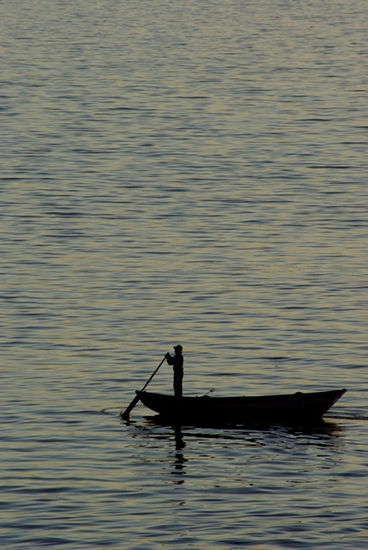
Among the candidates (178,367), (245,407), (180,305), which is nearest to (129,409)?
(178,367)

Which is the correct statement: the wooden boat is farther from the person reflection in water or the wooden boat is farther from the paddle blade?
the person reflection in water

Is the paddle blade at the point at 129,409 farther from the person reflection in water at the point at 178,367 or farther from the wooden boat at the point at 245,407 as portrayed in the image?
the person reflection in water at the point at 178,367

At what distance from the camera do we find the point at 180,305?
194 ft

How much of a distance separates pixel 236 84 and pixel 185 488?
327ft

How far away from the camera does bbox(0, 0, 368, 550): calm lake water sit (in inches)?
1491

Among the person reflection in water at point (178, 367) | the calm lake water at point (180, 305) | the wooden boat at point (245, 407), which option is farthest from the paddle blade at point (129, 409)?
the person reflection in water at point (178, 367)

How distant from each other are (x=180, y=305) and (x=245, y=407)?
15.1 metres

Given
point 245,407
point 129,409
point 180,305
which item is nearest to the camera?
point 245,407

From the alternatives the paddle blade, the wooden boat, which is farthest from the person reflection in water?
the paddle blade

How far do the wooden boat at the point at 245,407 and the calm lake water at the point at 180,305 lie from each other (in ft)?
1.62

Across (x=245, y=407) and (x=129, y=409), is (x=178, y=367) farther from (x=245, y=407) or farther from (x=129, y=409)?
(x=245, y=407)

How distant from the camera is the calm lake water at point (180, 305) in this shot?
3788 centimetres

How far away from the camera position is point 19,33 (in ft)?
586

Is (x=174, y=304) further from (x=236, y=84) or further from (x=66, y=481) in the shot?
(x=236, y=84)
